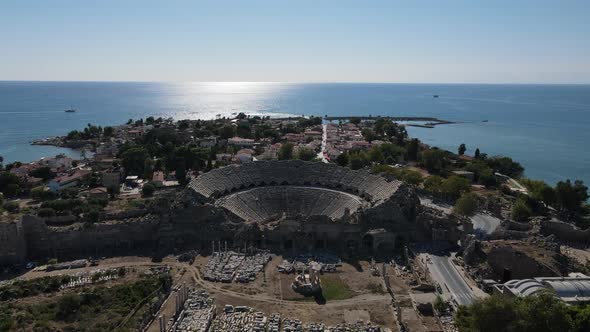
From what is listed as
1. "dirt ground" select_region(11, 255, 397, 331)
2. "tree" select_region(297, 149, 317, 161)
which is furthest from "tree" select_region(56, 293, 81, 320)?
"tree" select_region(297, 149, 317, 161)

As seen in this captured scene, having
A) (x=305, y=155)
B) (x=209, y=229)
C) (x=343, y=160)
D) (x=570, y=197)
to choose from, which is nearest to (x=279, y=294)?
(x=209, y=229)

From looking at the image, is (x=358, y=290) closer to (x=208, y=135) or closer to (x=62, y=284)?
(x=62, y=284)

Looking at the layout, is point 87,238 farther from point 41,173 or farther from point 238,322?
point 41,173

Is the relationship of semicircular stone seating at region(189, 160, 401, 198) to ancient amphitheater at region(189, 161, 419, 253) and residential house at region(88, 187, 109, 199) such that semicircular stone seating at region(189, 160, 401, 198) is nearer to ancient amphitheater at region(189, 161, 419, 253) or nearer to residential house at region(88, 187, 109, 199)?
ancient amphitheater at region(189, 161, 419, 253)

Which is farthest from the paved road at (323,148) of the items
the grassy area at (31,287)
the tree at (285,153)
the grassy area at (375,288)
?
the grassy area at (31,287)

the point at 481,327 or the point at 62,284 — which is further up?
the point at 481,327

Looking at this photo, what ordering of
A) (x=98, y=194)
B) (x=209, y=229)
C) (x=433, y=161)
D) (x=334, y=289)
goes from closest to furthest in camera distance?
(x=334, y=289) < (x=209, y=229) < (x=98, y=194) < (x=433, y=161)

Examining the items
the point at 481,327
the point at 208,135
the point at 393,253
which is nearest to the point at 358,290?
the point at 393,253
